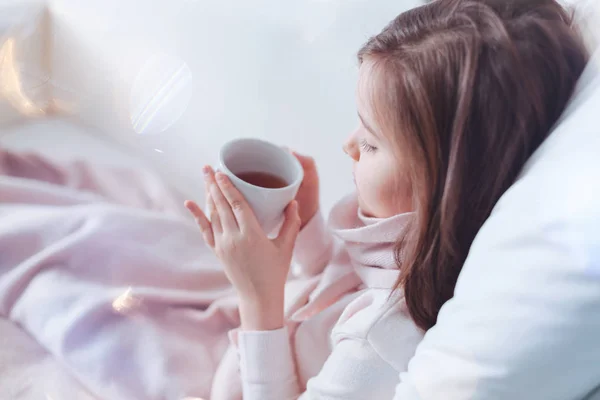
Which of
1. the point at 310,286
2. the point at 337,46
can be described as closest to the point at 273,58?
the point at 337,46

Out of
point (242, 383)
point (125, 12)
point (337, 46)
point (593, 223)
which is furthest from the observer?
point (125, 12)

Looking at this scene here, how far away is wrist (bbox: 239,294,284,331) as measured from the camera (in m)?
0.65

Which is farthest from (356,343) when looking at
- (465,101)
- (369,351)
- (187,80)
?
(187,80)

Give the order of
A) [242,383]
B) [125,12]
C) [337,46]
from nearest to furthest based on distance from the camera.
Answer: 1. [242,383]
2. [337,46]
3. [125,12]

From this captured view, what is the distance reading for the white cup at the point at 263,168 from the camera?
0.58 m

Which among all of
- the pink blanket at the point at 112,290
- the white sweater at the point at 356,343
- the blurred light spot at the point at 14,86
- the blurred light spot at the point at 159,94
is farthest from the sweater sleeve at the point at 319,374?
the blurred light spot at the point at 14,86

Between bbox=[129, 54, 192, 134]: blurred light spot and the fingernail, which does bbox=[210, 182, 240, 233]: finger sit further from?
bbox=[129, 54, 192, 134]: blurred light spot

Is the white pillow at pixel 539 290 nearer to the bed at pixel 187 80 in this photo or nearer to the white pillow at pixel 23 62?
the bed at pixel 187 80

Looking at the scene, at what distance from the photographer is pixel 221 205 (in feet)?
1.99

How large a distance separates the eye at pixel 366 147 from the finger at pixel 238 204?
14 centimetres

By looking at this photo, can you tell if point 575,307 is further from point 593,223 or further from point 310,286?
point 310,286

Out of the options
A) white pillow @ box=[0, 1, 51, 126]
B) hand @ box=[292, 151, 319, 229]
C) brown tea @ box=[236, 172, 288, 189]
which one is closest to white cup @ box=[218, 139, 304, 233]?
brown tea @ box=[236, 172, 288, 189]

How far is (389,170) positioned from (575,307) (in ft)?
0.75

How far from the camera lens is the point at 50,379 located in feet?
2.26
